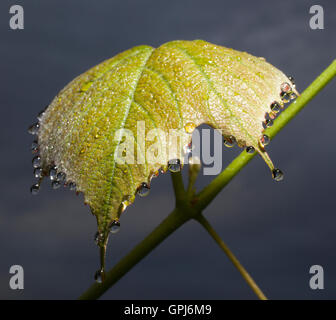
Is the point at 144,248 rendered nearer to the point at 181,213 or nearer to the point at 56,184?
the point at 181,213

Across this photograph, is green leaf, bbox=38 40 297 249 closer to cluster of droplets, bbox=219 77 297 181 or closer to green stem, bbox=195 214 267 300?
cluster of droplets, bbox=219 77 297 181

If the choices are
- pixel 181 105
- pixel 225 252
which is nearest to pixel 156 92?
pixel 181 105

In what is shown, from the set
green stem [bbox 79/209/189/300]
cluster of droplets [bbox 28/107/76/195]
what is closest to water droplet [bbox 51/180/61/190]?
cluster of droplets [bbox 28/107/76/195]

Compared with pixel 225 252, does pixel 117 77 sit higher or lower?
higher

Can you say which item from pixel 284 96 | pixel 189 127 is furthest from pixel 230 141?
pixel 284 96

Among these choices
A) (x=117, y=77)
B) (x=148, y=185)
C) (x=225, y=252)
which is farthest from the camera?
(x=225, y=252)

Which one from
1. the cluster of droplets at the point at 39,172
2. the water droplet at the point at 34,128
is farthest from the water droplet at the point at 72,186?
the water droplet at the point at 34,128

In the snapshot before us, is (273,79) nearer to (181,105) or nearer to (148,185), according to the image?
(181,105)
